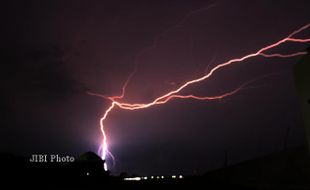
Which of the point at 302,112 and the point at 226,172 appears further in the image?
the point at 226,172

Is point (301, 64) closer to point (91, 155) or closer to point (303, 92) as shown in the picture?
point (303, 92)

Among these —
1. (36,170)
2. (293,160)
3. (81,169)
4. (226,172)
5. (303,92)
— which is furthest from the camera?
(81,169)

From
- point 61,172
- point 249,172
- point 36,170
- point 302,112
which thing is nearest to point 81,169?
point 61,172

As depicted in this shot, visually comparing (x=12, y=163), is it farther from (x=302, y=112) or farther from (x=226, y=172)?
(x=302, y=112)

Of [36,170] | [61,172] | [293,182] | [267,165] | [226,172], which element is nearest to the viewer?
[293,182]

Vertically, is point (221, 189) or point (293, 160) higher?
point (293, 160)

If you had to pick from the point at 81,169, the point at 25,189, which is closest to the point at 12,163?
the point at 81,169

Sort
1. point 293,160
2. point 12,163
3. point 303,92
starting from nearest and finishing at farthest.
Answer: point 303,92
point 293,160
point 12,163

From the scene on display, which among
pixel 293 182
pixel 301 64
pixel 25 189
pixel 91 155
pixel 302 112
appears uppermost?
pixel 91 155

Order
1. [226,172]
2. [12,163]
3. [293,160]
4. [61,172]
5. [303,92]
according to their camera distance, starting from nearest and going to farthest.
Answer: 1. [303,92]
2. [293,160]
3. [226,172]
4. [12,163]
5. [61,172]
